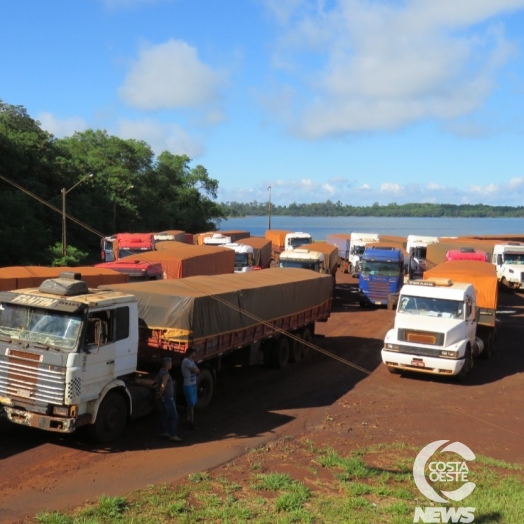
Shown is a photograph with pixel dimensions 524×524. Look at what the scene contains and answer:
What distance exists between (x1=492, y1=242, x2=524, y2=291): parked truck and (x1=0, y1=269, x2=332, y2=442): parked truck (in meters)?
25.7

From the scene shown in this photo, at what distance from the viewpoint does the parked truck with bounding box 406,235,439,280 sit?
3911 centimetres

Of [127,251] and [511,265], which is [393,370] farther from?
[511,265]

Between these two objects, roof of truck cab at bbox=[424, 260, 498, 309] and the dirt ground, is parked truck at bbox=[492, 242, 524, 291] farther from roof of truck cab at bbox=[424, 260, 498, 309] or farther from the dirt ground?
the dirt ground

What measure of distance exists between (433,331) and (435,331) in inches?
2.0

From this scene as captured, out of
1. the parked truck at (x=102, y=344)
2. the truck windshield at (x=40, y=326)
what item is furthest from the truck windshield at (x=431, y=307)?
the truck windshield at (x=40, y=326)

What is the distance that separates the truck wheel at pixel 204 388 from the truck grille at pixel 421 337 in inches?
229

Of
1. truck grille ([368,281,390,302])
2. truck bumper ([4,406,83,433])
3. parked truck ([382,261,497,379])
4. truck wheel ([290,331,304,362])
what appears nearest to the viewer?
truck bumper ([4,406,83,433])

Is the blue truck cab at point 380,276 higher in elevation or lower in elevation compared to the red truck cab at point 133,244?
lower

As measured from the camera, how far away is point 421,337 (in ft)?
55.9

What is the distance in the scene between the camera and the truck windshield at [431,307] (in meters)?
17.6

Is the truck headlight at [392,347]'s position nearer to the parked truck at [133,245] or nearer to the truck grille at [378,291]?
the truck grille at [378,291]

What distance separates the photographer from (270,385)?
1638 cm

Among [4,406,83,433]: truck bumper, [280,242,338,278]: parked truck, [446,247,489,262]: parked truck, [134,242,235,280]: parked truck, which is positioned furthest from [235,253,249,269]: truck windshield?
[4,406,83,433]: truck bumper

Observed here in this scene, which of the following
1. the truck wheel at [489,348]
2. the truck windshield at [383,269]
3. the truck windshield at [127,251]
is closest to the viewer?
the truck wheel at [489,348]
